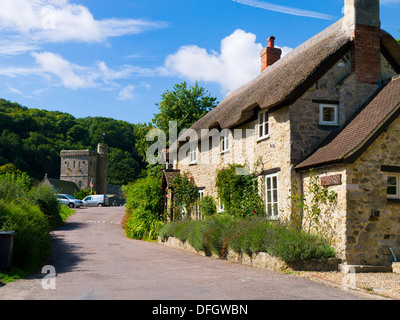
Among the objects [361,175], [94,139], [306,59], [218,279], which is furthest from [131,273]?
[94,139]

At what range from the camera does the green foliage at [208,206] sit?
17875 mm

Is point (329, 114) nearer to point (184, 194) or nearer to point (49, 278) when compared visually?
point (49, 278)

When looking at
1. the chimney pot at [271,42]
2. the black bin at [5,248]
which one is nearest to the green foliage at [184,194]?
the chimney pot at [271,42]

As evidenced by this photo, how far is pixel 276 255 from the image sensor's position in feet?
33.4

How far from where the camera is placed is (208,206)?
1797 cm

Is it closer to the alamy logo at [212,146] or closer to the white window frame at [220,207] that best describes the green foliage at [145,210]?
the alamy logo at [212,146]

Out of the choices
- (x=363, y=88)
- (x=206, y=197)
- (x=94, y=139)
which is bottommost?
(x=206, y=197)

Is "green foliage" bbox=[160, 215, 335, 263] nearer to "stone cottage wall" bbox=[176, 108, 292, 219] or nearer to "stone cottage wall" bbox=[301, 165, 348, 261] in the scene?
"stone cottage wall" bbox=[301, 165, 348, 261]

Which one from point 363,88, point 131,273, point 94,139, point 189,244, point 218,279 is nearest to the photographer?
point 218,279

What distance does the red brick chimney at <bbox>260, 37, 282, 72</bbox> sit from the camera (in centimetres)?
2144

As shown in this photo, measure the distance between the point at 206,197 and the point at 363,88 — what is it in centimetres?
807

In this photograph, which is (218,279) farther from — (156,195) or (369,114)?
(156,195)

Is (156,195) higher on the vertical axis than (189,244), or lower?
higher

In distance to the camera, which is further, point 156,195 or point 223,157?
point 156,195
